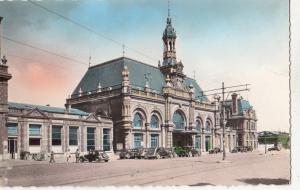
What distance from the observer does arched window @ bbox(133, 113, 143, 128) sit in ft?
96.4

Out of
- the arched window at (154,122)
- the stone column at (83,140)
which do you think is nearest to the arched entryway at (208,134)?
the arched window at (154,122)

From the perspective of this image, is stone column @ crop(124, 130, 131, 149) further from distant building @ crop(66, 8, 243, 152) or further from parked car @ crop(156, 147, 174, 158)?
parked car @ crop(156, 147, 174, 158)

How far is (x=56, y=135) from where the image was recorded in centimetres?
2369

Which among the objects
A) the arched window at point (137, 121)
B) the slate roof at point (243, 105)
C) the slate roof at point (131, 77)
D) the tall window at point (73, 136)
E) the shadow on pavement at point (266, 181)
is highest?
the slate roof at point (131, 77)

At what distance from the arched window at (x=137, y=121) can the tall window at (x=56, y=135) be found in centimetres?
676

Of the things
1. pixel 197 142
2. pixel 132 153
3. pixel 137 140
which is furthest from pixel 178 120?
pixel 132 153

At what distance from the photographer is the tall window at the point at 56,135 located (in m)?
23.4

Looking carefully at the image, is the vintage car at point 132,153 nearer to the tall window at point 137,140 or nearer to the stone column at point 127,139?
the stone column at point 127,139

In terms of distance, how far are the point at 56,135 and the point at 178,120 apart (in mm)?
13024

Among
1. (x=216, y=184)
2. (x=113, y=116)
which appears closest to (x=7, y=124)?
(x=113, y=116)

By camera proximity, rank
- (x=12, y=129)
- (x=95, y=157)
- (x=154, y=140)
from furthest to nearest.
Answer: (x=154, y=140) → (x=95, y=157) → (x=12, y=129)

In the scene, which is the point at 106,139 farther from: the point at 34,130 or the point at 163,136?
the point at 34,130

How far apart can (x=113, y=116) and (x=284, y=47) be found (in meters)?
16.7

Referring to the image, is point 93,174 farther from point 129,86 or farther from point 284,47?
point 129,86
